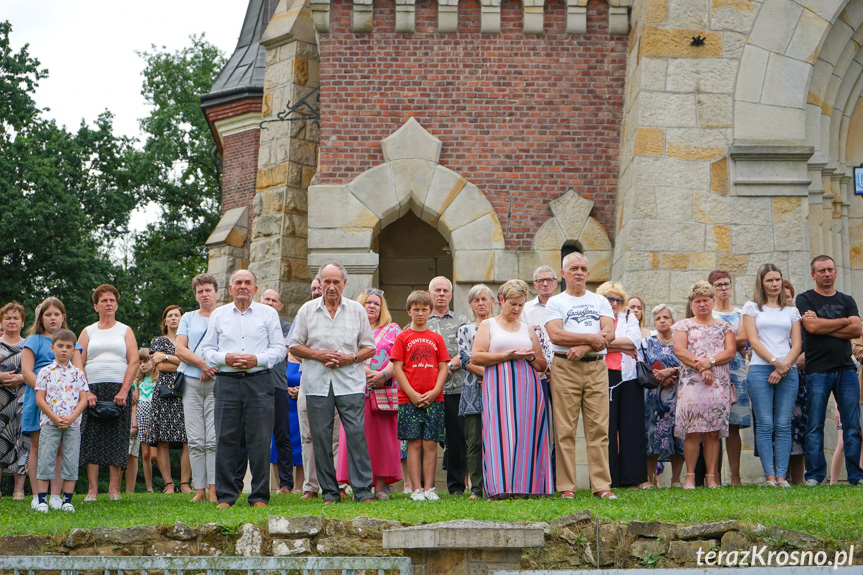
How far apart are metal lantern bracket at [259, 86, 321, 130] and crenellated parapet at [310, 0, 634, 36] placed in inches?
82.3

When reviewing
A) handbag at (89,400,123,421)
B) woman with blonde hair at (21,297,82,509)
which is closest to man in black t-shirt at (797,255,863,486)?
handbag at (89,400,123,421)

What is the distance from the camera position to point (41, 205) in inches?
1052

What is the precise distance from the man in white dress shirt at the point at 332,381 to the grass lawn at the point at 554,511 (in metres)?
0.30

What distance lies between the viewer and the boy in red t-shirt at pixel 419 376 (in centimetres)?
870

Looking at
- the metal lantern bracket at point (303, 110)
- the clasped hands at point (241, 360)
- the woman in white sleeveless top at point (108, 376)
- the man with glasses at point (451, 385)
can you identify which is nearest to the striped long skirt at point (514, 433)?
the man with glasses at point (451, 385)

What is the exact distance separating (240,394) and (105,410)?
5.53 ft

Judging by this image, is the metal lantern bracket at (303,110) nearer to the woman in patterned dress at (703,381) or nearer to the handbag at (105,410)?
the handbag at (105,410)

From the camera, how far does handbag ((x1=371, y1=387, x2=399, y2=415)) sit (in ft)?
29.3

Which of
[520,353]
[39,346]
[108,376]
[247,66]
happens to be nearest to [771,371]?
[520,353]

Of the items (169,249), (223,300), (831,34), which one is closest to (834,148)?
(831,34)

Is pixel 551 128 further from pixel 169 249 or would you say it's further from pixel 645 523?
pixel 169 249

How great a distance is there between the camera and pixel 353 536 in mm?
6602

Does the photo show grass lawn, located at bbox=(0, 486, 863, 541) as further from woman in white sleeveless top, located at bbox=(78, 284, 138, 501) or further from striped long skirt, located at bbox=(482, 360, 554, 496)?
woman in white sleeveless top, located at bbox=(78, 284, 138, 501)

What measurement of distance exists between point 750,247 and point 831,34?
8.64 feet
